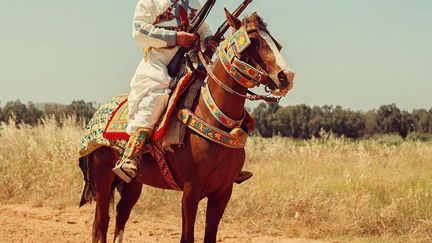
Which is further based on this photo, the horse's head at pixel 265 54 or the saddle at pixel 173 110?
the saddle at pixel 173 110

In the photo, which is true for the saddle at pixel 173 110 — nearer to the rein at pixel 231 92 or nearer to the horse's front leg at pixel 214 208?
the rein at pixel 231 92

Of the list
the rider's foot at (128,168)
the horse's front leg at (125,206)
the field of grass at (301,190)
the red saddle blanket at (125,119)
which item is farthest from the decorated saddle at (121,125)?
the field of grass at (301,190)

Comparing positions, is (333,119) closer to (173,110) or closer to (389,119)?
(389,119)

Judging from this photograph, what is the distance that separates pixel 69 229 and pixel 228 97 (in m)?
4.31

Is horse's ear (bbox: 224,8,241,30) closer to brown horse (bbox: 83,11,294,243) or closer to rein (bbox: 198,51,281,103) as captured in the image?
brown horse (bbox: 83,11,294,243)

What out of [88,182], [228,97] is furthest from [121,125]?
[228,97]

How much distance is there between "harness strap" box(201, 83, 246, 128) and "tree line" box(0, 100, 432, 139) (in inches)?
969

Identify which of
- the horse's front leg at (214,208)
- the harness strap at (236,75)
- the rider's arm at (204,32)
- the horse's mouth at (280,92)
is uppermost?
the rider's arm at (204,32)

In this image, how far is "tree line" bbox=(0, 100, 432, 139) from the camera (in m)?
31.6

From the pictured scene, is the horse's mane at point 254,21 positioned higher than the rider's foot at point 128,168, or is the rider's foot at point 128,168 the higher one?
the horse's mane at point 254,21

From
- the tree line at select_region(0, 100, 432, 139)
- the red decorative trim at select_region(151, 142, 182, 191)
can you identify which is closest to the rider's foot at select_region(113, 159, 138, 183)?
the red decorative trim at select_region(151, 142, 182, 191)

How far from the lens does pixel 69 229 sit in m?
8.19

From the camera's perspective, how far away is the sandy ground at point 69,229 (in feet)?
24.9

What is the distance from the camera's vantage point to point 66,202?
973 cm
